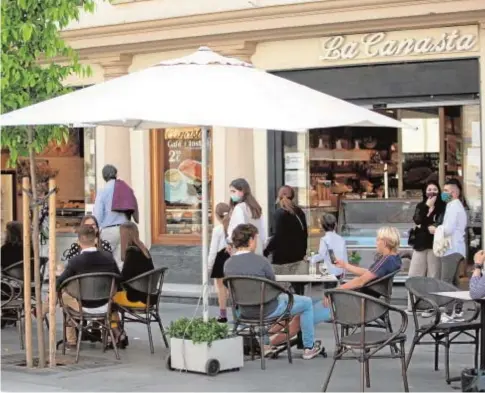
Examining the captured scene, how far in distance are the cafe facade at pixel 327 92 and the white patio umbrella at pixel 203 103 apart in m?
5.84

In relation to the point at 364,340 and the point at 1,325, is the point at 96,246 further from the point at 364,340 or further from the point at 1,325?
the point at 364,340

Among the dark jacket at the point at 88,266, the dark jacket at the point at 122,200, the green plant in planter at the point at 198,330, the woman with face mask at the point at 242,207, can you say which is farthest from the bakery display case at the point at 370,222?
the green plant in planter at the point at 198,330

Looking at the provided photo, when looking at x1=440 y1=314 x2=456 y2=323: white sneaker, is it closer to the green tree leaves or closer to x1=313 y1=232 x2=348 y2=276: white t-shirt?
x1=313 y1=232 x2=348 y2=276: white t-shirt

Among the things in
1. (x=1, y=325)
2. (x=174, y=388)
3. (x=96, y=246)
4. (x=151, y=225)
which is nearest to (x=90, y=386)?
(x=174, y=388)

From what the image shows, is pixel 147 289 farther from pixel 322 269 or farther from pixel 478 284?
pixel 478 284

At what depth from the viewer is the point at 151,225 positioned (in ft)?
58.5

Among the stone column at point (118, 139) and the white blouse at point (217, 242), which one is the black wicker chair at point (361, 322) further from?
the stone column at point (118, 139)

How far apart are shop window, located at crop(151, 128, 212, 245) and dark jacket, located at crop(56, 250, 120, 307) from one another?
24.2 ft

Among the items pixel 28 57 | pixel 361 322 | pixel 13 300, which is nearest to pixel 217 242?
pixel 13 300

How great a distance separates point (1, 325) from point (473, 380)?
6.19 m

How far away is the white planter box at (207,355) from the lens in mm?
9117

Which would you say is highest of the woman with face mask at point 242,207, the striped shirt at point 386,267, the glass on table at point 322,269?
the woman with face mask at point 242,207

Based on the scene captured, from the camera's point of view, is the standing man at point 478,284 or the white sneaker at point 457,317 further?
the white sneaker at point 457,317

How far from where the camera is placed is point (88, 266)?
10094 mm
